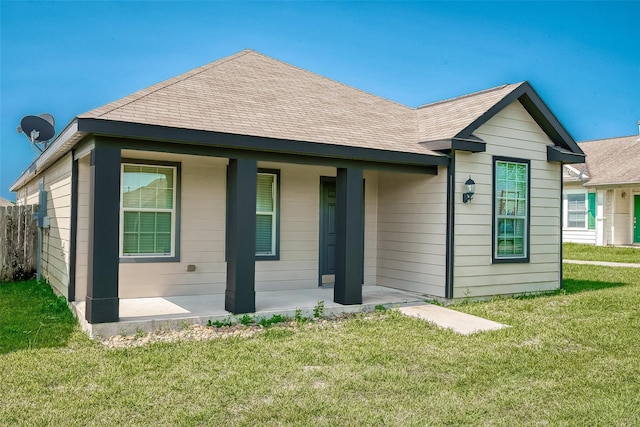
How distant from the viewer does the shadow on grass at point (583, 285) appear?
1030 centimetres

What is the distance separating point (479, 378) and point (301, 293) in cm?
433

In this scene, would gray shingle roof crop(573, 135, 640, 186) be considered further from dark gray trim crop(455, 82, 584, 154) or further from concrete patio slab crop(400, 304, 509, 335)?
concrete patio slab crop(400, 304, 509, 335)

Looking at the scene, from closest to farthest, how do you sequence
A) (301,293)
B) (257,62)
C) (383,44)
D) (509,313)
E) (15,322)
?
(15,322) → (509,313) → (301,293) → (257,62) → (383,44)

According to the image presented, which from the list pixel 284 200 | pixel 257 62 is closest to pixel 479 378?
pixel 284 200

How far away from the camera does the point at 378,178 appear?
10.3 m

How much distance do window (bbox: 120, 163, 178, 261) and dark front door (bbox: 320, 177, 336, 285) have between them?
268 cm

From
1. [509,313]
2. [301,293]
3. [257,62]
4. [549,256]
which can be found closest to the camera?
[509,313]

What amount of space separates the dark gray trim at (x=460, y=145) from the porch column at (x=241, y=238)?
3.32 meters

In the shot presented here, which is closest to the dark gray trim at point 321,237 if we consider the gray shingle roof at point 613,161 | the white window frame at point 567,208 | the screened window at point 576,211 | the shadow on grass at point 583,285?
the shadow on grass at point 583,285

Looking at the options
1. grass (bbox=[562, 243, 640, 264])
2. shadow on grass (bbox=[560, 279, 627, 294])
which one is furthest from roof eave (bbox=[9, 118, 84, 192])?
grass (bbox=[562, 243, 640, 264])

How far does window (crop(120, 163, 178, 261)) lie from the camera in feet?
26.3

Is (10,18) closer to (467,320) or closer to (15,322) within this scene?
(15,322)

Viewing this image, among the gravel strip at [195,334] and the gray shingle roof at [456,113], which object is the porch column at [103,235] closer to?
the gravel strip at [195,334]

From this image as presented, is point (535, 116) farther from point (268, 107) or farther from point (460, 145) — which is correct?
point (268, 107)
